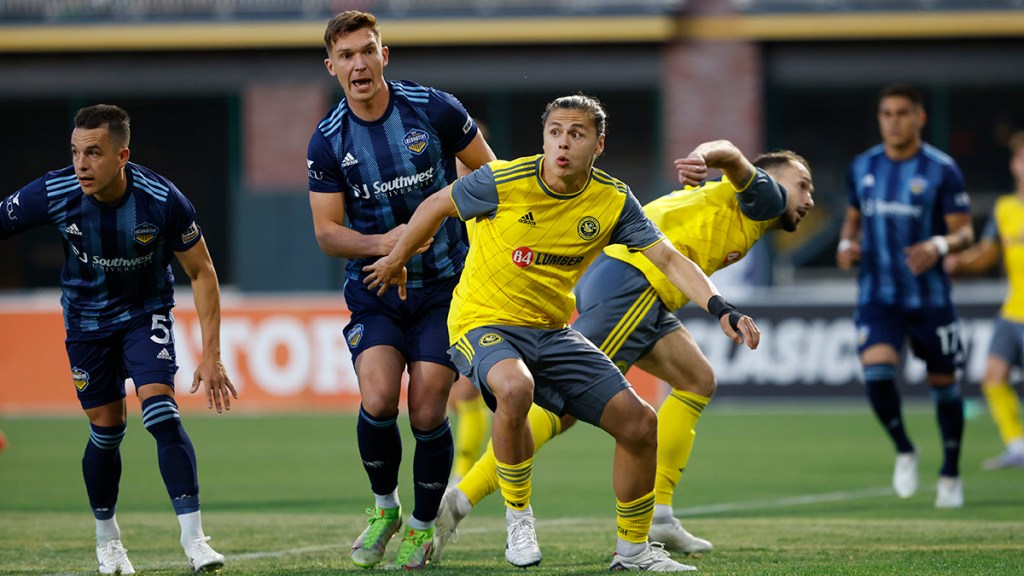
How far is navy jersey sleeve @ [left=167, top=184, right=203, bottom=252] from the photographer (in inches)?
268

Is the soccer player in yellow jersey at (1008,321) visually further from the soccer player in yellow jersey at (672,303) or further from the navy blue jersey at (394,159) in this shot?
the navy blue jersey at (394,159)

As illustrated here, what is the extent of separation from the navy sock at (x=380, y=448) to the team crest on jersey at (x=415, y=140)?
1212mm

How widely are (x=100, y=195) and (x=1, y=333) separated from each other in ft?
39.7

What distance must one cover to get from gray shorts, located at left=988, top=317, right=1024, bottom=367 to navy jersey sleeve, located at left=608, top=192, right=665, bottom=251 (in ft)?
22.0

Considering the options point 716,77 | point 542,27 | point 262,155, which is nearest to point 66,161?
point 262,155

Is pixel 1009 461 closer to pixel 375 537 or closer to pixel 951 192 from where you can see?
pixel 951 192

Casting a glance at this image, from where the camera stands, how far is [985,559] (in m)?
6.82

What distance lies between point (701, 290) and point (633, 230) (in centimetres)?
43

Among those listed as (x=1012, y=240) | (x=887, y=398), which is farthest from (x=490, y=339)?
(x=1012, y=240)

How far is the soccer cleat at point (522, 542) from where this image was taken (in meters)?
6.45

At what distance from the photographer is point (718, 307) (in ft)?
20.4

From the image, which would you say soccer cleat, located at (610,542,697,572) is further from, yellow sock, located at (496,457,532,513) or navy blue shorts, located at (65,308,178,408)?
navy blue shorts, located at (65,308,178,408)

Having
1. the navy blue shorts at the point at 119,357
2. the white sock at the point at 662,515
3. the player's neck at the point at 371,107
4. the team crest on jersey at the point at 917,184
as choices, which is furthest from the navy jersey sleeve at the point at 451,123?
the team crest on jersey at the point at 917,184

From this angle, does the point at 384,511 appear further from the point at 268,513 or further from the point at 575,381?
the point at 268,513
